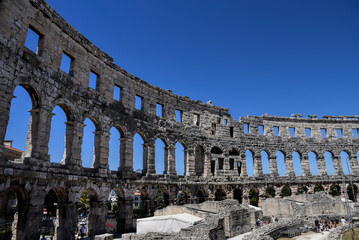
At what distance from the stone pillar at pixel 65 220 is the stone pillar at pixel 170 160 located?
9.79 metres

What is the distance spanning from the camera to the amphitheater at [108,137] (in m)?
12.1

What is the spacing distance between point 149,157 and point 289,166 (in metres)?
19.2

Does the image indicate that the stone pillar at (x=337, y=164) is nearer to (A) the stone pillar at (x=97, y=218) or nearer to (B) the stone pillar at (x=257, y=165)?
(B) the stone pillar at (x=257, y=165)

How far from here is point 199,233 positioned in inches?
465

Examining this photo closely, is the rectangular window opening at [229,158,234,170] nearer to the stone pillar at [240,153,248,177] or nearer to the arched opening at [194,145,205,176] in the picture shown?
the stone pillar at [240,153,248,177]

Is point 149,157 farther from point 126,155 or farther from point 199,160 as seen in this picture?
point 199,160

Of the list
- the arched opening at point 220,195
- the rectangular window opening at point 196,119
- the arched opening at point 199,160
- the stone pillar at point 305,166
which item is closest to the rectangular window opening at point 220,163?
the arched opening at point 199,160

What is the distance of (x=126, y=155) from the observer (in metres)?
19.2

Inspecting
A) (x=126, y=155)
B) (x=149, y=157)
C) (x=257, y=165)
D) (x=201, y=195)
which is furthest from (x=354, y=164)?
(x=126, y=155)

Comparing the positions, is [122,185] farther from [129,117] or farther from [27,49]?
[27,49]

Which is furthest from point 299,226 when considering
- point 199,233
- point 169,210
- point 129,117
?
point 129,117

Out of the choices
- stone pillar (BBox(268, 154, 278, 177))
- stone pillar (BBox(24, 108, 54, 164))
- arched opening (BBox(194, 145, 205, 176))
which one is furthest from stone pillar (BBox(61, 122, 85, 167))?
stone pillar (BBox(268, 154, 278, 177))

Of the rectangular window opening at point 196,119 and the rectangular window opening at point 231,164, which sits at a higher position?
the rectangular window opening at point 196,119

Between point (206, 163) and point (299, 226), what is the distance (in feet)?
33.7
